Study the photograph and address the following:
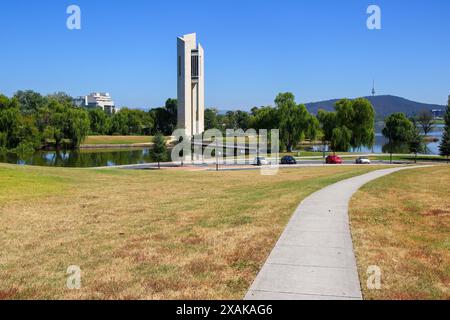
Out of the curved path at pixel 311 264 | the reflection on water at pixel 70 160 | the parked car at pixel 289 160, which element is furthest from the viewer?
the reflection on water at pixel 70 160

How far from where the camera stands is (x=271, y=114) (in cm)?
8788

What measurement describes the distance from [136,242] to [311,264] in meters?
3.93

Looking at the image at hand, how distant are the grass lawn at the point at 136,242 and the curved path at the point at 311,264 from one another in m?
0.29

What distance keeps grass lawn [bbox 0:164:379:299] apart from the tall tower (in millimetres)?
72954

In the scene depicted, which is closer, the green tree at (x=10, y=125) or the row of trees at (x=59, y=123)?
the green tree at (x=10, y=125)

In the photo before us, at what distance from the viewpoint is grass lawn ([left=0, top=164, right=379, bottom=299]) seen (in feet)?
20.7

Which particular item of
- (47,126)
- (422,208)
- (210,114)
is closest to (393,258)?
(422,208)

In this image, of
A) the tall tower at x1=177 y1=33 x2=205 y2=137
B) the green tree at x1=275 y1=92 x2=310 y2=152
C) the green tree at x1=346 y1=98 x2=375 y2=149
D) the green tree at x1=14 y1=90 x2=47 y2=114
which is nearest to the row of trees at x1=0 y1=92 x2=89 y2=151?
the tall tower at x1=177 y1=33 x2=205 y2=137

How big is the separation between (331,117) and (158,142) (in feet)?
152

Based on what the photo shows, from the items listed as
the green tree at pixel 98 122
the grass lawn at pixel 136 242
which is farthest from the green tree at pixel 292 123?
the green tree at pixel 98 122

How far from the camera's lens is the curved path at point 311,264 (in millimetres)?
5926

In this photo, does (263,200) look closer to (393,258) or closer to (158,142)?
(393,258)

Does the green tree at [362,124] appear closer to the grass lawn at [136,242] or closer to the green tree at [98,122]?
the grass lawn at [136,242]

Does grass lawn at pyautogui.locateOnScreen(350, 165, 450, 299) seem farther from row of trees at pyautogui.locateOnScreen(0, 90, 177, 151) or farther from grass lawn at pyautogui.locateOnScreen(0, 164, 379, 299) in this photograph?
row of trees at pyautogui.locateOnScreen(0, 90, 177, 151)
